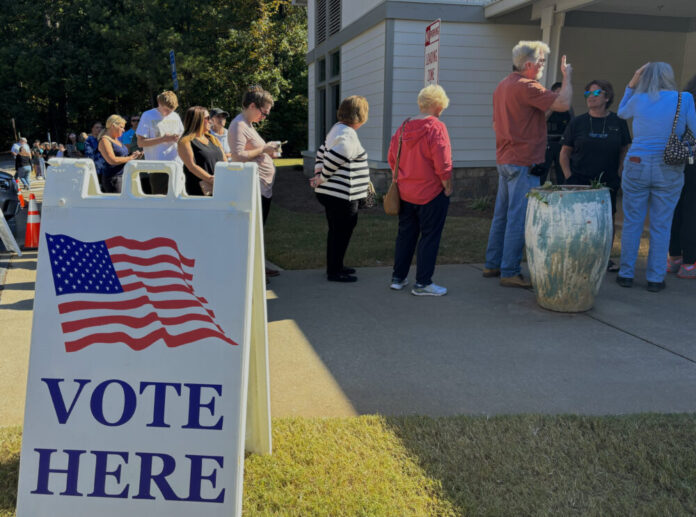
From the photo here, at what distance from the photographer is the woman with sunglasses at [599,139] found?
5.70m

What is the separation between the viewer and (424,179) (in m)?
5.14

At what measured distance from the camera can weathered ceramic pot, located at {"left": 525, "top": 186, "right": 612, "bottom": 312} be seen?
456cm

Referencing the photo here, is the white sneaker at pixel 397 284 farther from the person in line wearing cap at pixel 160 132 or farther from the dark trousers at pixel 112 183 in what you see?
the dark trousers at pixel 112 183

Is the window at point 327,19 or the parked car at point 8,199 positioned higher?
the window at point 327,19

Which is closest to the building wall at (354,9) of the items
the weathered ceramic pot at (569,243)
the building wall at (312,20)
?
the building wall at (312,20)

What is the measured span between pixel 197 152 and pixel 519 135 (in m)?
2.96

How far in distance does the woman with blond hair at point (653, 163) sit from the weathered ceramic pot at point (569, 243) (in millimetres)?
880

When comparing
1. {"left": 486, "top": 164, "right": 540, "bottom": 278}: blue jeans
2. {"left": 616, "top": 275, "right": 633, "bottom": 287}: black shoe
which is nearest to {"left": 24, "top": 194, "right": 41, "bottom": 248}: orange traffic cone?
{"left": 486, "top": 164, "right": 540, "bottom": 278}: blue jeans

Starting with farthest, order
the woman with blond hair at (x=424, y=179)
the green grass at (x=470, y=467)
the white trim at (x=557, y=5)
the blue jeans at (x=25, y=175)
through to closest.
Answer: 1. the blue jeans at (x=25, y=175)
2. the white trim at (x=557, y=5)
3. the woman with blond hair at (x=424, y=179)
4. the green grass at (x=470, y=467)

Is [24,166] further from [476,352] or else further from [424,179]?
Answer: [476,352]

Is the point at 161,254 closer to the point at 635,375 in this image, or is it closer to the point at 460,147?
the point at 635,375

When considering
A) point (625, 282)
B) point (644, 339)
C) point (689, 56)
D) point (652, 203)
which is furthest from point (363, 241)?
point (689, 56)

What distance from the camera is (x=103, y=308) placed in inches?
85.3

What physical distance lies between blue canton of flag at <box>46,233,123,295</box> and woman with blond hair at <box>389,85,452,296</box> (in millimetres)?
3362
